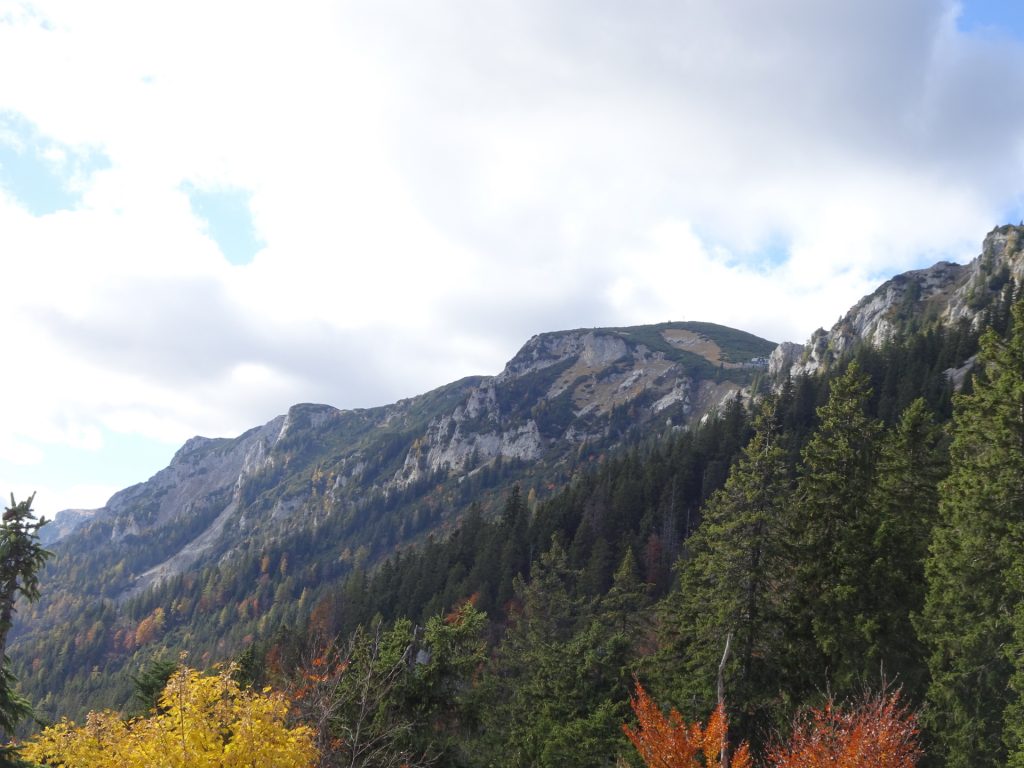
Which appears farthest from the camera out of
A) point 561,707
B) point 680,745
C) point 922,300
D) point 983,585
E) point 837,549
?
point 922,300

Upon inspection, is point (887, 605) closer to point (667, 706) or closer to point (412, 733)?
point (667, 706)

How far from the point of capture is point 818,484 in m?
24.3

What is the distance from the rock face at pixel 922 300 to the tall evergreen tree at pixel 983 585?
106 meters

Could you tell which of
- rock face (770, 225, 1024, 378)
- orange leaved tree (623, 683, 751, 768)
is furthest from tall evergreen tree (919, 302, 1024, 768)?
rock face (770, 225, 1024, 378)

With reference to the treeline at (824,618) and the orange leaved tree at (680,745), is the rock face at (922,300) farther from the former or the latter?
the orange leaved tree at (680,745)

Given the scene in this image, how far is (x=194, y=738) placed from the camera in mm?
13961

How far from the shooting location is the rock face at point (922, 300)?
4791 inches

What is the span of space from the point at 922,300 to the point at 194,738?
605 ft

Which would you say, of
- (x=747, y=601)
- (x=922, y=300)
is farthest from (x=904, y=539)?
(x=922, y=300)

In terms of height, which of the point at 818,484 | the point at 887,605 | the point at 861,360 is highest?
the point at 861,360

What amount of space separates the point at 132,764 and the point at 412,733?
16.3 meters

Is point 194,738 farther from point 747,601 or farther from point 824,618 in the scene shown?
point 824,618

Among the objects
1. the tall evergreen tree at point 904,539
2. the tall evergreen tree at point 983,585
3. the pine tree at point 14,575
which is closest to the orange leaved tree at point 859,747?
the tall evergreen tree at point 983,585

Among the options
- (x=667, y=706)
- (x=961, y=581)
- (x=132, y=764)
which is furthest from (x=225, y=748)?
(x=961, y=581)
